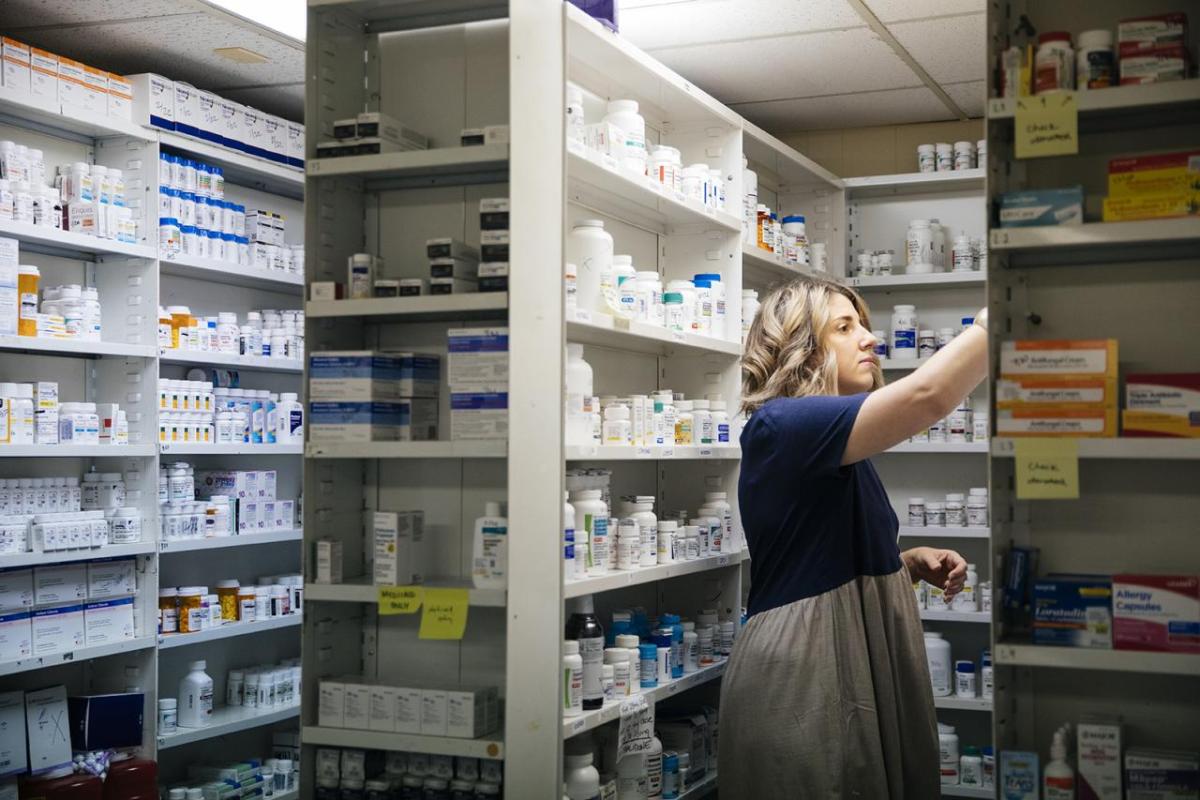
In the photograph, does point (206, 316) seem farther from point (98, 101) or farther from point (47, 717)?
point (47, 717)

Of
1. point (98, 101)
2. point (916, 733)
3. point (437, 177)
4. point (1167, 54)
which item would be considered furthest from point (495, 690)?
point (98, 101)

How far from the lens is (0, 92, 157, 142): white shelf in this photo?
4.63m

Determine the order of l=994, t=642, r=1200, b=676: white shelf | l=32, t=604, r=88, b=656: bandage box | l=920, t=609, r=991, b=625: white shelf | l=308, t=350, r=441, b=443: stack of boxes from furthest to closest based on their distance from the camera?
l=920, t=609, r=991, b=625: white shelf, l=32, t=604, r=88, b=656: bandage box, l=308, t=350, r=441, b=443: stack of boxes, l=994, t=642, r=1200, b=676: white shelf

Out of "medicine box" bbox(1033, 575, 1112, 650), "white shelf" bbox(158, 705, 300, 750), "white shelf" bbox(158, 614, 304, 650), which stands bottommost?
"white shelf" bbox(158, 705, 300, 750)

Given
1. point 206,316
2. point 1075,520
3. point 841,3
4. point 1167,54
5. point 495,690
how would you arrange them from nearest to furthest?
point 1167,54, point 1075,520, point 495,690, point 841,3, point 206,316

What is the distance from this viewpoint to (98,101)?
5.00 metres

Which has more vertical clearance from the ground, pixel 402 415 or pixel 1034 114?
pixel 1034 114

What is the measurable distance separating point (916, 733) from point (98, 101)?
400cm

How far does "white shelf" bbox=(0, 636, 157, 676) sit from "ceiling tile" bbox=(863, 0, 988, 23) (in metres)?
3.87

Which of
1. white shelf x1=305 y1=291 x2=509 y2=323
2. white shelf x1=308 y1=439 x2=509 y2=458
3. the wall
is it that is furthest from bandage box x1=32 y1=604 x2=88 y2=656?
the wall

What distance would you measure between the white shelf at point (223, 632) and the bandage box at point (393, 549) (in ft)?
8.09

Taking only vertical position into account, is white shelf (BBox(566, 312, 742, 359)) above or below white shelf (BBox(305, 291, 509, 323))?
below

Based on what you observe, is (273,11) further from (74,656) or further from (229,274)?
(74,656)

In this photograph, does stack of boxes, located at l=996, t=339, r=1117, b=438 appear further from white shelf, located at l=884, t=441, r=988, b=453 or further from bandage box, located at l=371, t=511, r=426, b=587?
white shelf, located at l=884, t=441, r=988, b=453
